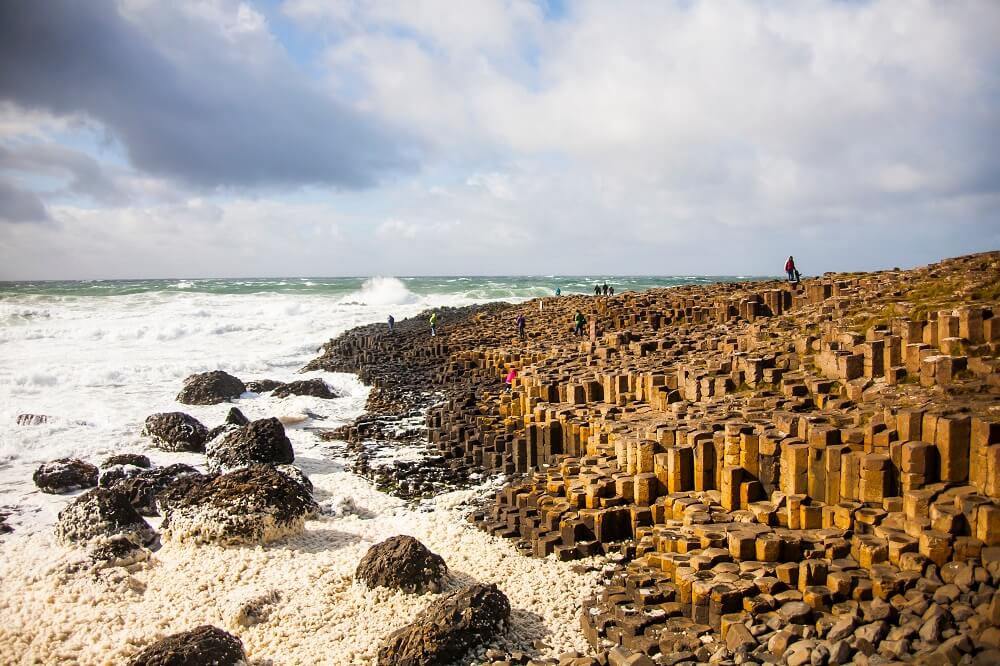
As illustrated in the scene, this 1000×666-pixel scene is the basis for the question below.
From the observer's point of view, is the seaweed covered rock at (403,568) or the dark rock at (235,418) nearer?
the seaweed covered rock at (403,568)

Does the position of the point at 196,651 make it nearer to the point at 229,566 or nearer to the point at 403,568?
the point at 403,568

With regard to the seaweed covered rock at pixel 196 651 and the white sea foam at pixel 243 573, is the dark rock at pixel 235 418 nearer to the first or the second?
the white sea foam at pixel 243 573

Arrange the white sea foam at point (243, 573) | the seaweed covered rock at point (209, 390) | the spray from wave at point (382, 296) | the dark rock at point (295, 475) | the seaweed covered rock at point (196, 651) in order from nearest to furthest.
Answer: the seaweed covered rock at point (196, 651)
the white sea foam at point (243, 573)
the dark rock at point (295, 475)
the seaweed covered rock at point (209, 390)
the spray from wave at point (382, 296)

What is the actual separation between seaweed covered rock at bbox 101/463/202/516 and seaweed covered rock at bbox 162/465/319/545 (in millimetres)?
930

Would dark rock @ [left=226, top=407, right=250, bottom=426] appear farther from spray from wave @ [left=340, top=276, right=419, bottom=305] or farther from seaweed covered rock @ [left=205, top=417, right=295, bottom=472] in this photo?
spray from wave @ [left=340, top=276, right=419, bottom=305]

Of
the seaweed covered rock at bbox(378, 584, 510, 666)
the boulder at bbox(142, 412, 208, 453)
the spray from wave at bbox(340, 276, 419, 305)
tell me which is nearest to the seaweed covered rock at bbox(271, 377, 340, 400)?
the boulder at bbox(142, 412, 208, 453)

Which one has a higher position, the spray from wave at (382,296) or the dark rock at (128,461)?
the spray from wave at (382,296)

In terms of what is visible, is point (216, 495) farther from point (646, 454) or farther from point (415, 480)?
point (646, 454)

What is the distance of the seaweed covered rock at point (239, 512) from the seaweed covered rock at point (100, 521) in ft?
1.13

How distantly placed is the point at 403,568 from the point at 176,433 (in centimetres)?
912

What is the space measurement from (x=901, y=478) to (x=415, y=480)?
7.50 meters

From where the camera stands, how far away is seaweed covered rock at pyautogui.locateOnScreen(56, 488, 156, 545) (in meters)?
8.32

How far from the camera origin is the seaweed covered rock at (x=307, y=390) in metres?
19.0

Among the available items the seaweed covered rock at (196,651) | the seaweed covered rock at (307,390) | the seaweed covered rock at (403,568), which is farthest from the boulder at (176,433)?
the seaweed covered rock at (196,651)
